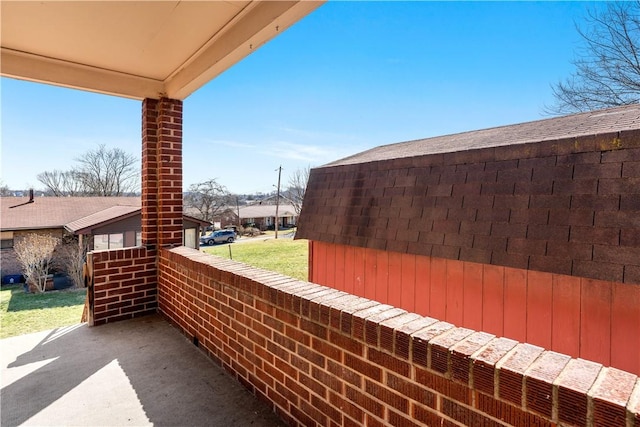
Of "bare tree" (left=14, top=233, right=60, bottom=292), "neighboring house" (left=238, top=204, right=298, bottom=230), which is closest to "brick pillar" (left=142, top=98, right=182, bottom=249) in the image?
"bare tree" (left=14, top=233, right=60, bottom=292)

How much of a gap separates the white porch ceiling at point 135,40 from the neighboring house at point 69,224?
523 inches

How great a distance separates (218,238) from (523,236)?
30.9m

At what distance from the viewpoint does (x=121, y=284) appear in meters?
3.40

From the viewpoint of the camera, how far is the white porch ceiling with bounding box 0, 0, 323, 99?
2102 mm

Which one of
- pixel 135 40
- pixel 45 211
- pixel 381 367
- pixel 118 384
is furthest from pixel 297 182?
pixel 381 367

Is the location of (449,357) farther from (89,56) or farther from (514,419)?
(89,56)

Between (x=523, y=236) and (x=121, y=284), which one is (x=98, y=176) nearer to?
(x=121, y=284)

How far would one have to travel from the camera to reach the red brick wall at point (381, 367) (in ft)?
2.81

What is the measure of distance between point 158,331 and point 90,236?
1539 cm

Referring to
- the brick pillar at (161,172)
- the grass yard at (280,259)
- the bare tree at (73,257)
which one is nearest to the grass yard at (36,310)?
the bare tree at (73,257)

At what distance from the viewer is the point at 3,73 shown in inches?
111

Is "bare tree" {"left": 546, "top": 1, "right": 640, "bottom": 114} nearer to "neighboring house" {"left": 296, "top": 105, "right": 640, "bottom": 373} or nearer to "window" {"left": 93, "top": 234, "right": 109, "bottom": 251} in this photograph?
"neighboring house" {"left": 296, "top": 105, "right": 640, "bottom": 373}

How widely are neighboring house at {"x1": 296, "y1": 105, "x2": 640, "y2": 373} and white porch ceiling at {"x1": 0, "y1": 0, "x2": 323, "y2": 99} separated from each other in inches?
138

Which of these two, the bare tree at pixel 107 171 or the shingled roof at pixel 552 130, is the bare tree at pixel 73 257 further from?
the bare tree at pixel 107 171
